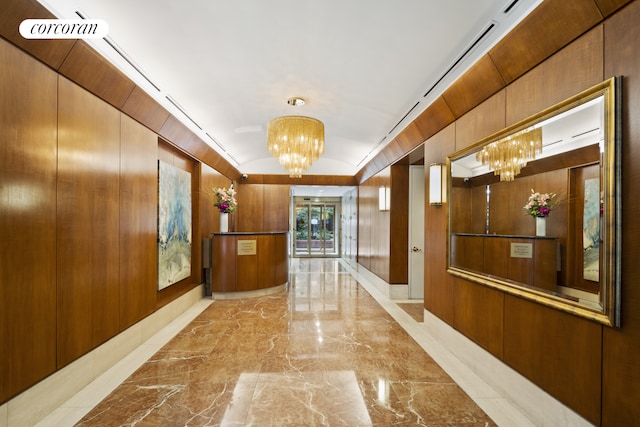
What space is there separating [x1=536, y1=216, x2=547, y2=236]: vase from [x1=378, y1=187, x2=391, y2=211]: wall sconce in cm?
385

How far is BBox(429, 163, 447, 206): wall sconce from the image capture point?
3.86 metres

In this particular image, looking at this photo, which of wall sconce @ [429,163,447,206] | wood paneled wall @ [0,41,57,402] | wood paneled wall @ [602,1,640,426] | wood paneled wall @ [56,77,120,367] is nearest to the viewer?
wood paneled wall @ [602,1,640,426]

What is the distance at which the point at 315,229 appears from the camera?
46.0 ft

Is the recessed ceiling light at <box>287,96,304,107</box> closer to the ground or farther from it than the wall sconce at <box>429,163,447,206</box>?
farther from it

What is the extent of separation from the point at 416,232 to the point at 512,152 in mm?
3624

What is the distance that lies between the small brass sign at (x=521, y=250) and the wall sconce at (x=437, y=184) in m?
1.29

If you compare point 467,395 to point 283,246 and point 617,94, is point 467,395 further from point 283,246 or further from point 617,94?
point 283,246

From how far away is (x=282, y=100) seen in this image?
464 centimetres

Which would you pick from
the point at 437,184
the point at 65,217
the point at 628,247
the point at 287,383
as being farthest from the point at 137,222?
the point at 628,247

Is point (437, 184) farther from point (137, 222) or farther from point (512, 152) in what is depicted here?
point (137, 222)

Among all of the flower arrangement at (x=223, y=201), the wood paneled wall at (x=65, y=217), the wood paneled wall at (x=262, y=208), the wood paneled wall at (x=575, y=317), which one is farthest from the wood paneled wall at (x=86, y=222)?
the wood paneled wall at (x=262, y=208)

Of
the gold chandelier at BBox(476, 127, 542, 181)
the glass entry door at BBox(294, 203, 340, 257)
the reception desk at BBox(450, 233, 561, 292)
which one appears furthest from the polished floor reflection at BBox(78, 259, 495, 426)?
the glass entry door at BBox(294, 203, 340, 257)

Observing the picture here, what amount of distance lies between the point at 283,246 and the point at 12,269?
17.0 feet

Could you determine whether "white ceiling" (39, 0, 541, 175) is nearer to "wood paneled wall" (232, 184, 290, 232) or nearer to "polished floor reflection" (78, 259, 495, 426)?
"polished floor reflection" (78, 259, 495, 426)
